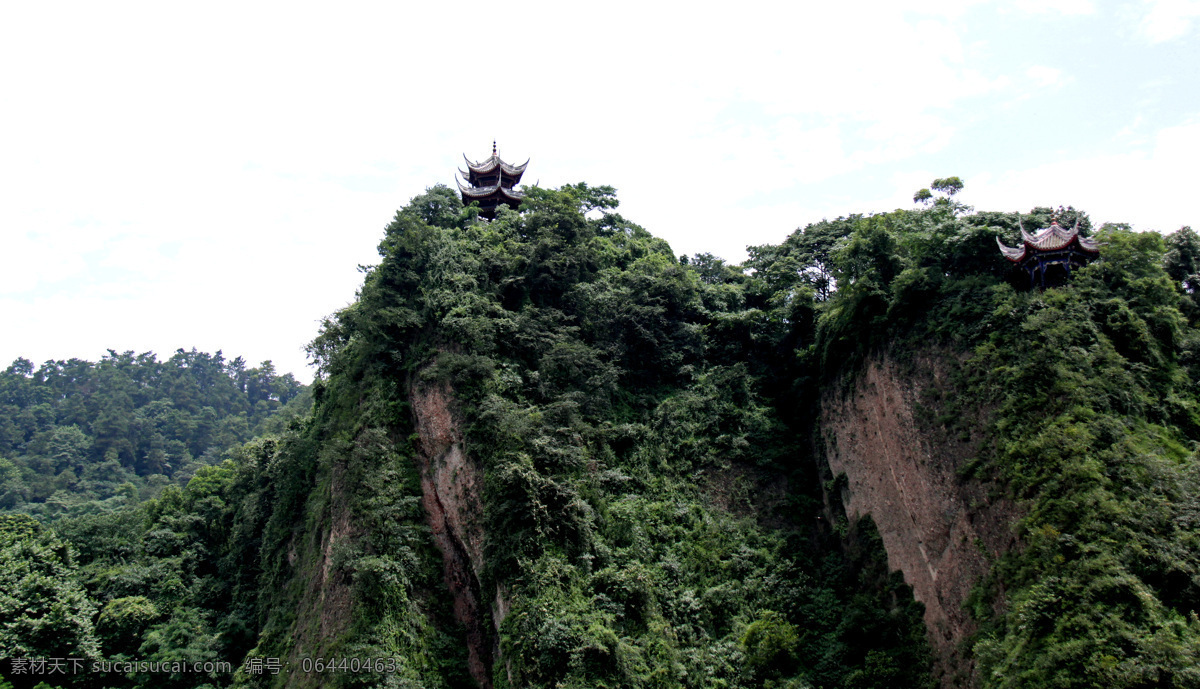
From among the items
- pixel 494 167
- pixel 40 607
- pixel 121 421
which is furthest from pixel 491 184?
pixel 121 421

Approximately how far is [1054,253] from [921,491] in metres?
6.79

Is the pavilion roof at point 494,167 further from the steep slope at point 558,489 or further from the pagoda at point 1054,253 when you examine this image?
the pagoda at point 1054,253

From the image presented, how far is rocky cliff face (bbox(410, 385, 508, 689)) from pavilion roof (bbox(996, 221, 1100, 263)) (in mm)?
15969

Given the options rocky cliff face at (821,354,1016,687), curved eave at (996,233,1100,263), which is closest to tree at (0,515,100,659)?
rocky cliff face at (821,354,1016,687)

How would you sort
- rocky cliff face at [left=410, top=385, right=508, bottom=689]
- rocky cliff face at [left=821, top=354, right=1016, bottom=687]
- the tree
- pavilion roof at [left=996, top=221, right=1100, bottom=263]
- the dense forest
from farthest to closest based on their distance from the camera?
the tree
rocky cliff face at [left=410, top=385, right=508, bottom=689]
pavilion roof at [left=996, top=221, right=1100, bottom=263]
rocky cliff face at [left=821, top=354, right=1016, bottom=687]
the dense forest

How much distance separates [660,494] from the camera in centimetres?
2328

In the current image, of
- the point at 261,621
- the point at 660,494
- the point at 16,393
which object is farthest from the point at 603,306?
the point at 16,393

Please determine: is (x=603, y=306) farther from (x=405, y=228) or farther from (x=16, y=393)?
(x=16, y=393)

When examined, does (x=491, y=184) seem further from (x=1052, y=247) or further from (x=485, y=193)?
(x=1052, y=247)

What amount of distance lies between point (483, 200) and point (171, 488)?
19158 mm

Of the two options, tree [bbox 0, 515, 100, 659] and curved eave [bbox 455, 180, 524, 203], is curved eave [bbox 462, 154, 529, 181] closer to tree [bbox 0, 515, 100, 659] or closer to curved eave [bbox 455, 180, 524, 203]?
curved eave [bbox 455, 180, 524, 203]

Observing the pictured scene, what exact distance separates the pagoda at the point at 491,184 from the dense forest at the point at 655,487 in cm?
349

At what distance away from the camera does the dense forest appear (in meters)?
15.0

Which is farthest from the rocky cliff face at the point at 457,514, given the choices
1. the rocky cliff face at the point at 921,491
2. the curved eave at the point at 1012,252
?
the curved eave at the point at 1012,252
